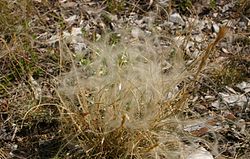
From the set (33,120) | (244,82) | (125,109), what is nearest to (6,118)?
(33,120)

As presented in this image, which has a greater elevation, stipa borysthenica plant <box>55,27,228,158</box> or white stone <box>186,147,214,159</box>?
stipa borysthenica plant <box>55,27,228,158</box>

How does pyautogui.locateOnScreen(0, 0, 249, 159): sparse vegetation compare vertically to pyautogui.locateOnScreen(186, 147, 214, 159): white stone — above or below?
above

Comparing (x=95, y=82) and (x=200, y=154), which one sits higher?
(x=95, y=82)

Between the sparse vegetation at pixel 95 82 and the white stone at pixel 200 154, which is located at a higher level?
the sparse vegetation at pixel 95 82

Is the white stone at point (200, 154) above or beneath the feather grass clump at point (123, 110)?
beneath

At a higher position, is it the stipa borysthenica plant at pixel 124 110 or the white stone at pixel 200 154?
the stipa borysthenica plant at pixel 124 110

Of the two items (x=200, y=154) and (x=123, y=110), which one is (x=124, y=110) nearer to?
(x=123, y=110)

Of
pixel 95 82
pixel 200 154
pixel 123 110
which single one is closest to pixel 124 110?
pixel 123 110
